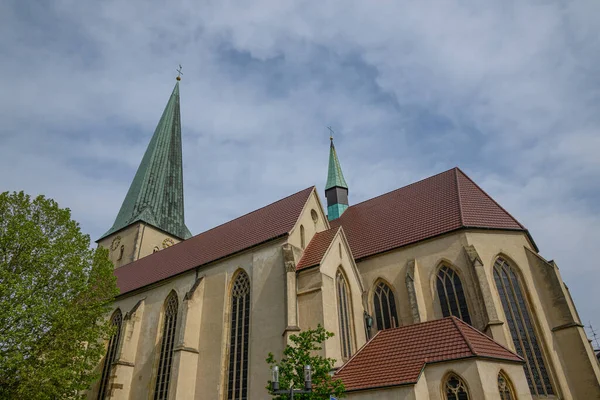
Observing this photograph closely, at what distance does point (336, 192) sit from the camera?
3134cm

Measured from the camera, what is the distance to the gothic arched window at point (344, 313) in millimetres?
15133

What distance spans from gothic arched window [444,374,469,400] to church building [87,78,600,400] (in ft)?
0.10

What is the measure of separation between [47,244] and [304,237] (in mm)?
9366

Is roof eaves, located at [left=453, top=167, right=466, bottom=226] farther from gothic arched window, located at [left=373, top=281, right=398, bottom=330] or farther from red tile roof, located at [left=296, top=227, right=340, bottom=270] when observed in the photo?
red tile roof, located at [left=296, top=227, right=340, bottom=270]

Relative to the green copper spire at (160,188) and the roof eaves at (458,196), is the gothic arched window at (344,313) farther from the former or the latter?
the green copper spire at (160,188)

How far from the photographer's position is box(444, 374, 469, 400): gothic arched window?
10.0 meters

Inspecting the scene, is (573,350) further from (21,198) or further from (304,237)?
(21,198)

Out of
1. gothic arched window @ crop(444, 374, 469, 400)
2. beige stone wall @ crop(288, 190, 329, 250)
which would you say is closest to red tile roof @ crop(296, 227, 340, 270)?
beige stone wall @ crop(288, 190, 329, 250)

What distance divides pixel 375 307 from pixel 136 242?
19981mm

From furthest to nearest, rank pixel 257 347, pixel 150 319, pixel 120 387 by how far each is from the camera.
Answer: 1. pixel 150 319
2. pixel 120 387
3. pixel 257 347

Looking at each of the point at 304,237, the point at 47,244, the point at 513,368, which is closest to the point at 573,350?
the point at 513,368

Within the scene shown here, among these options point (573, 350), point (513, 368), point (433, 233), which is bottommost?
point (513, 368)

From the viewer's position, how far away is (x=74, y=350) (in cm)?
1309

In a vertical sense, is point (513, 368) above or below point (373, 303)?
below
